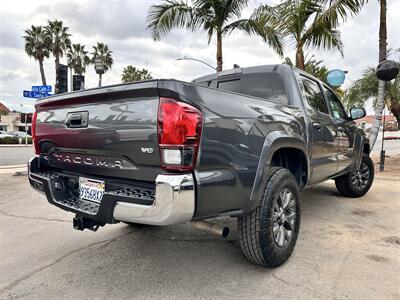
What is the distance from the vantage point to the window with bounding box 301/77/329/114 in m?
3.94

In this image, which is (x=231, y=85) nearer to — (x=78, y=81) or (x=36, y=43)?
(x=78, y=81)

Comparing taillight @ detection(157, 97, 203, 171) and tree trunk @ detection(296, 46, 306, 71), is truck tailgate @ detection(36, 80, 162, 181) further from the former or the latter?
tree trunk @ detection(296, 46, 306, 71)

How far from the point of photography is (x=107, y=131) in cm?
248

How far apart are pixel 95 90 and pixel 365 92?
1534 cm

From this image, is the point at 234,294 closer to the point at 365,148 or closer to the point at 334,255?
the point at 334,255

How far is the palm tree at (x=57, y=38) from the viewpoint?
3716cm

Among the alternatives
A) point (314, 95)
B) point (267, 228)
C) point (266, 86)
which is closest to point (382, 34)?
point (314, 95)

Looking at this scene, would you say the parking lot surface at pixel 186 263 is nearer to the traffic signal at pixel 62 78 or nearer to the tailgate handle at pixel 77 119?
the tailgate handle at pixel 77 119

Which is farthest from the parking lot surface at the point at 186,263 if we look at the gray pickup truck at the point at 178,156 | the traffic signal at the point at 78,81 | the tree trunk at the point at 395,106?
the tree trunk at the point at 395,106

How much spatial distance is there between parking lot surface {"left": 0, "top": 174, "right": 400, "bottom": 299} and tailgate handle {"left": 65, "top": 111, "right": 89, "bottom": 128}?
1320 mm

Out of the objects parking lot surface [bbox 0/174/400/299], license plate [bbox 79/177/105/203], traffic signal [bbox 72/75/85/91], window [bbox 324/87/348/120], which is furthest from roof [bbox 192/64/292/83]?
traffic signal [bbox 72/75/85/91]

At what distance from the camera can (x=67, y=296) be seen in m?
2.59

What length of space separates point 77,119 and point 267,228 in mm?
1799

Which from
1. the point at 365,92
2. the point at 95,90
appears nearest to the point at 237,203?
the point at 95,90
